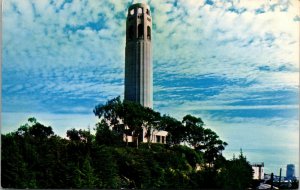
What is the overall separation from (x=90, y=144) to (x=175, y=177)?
1.70 metres

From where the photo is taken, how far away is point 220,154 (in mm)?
9742

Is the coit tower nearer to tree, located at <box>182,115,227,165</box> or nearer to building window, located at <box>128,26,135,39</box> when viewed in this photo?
building window, located at <box>128,26,135,39</box>

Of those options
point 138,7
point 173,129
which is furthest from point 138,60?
point 173,129

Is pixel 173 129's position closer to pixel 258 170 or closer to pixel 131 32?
pixel 258 170

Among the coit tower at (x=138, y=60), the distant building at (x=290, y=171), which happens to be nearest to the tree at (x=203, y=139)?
the distant building at (x=290, y=171)

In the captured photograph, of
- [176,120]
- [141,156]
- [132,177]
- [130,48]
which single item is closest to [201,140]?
[176,120]

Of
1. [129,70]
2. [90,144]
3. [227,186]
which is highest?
[129,70]

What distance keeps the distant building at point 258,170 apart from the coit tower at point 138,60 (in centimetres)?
454

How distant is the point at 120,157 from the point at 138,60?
5.13m

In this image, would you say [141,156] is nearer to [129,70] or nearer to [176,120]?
[176,120]

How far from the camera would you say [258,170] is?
8523mm

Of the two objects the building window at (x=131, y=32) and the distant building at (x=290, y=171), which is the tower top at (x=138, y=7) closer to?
the building window at (x=131, y=32)

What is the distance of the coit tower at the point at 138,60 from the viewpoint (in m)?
13.2

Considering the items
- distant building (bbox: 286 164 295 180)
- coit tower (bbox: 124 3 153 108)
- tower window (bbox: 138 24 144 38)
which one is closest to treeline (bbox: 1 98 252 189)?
distant building (bbox: 286 164 295 180)
